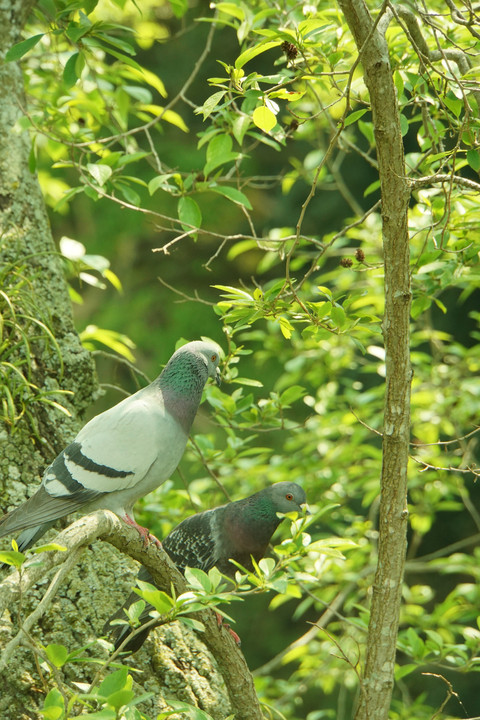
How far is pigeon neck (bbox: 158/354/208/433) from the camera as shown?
234cm

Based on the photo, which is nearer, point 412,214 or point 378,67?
point 378,67

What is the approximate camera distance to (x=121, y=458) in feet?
7.18

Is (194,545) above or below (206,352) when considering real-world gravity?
below

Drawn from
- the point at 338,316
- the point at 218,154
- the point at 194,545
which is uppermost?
the point at 218,154

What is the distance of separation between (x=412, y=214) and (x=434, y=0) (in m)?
1.05

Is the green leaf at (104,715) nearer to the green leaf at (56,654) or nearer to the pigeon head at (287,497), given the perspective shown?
the green leaf at (56,654)

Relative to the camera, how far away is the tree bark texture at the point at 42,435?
2.20m

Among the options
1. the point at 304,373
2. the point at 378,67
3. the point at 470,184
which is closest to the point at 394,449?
the point at 470,184

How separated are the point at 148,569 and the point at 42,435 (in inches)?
30.1

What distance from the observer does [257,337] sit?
3893mm

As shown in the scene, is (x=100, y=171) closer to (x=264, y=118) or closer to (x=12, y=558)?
(x=264, y=118)

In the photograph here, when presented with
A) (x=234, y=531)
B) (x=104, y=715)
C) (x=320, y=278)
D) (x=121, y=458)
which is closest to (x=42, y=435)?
(x=121, y=458)

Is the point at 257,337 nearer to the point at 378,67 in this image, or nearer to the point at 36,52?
the point at 36,52

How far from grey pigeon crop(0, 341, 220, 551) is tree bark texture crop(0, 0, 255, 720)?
0.62ft
